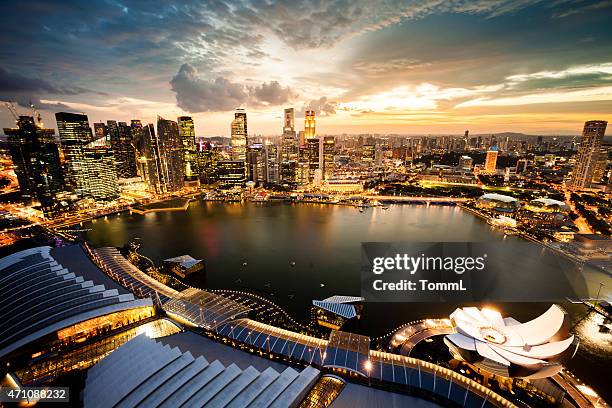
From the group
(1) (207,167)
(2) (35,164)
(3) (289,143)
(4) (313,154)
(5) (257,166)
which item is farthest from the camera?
(3) (289,143)

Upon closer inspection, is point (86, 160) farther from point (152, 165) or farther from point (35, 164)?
point (152, 165)

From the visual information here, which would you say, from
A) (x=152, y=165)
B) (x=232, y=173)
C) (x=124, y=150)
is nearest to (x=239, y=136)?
(x=232, y=173)

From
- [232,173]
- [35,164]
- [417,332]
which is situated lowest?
[417,332]

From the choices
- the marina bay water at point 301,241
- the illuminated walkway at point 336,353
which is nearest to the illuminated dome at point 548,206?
the marina bay water at point 301,241

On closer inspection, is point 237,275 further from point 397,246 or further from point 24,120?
point 24,120

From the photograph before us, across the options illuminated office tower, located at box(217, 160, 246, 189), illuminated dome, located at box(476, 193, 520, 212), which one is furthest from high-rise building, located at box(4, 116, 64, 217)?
illuminated dome, located at box(476, 193, 520, 212)

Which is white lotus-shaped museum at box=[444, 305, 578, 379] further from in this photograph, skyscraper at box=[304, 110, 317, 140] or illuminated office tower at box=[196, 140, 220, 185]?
skyscraper at box=[304, 110, 317, 140]
